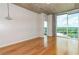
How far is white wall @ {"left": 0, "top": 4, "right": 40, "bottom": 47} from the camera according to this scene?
4.23m

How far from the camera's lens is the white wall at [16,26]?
4.23 meters

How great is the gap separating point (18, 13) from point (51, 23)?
371cm

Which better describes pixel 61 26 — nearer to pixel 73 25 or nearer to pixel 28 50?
pixel 73 25

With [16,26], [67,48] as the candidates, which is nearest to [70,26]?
[67,48]

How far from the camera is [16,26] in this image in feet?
16.6

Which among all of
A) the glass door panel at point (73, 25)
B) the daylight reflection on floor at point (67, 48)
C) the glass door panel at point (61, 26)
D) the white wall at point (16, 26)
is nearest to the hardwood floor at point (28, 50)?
the daylight reflection on floor at point (67, 48)

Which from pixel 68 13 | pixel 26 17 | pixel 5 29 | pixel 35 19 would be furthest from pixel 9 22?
pixel 68 13

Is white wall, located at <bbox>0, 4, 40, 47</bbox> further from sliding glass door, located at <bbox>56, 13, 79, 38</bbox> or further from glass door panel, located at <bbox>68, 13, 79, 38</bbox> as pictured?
glass door panel, located at <bbox>68, 13, 79, 38</bbox>

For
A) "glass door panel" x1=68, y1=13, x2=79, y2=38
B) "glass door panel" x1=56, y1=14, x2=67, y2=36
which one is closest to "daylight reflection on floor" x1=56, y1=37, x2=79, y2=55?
"glass door panel" x1=68, y1=13, x2=79, y2=38

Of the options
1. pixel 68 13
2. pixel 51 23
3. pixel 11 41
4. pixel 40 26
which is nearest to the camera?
pixel 11 41

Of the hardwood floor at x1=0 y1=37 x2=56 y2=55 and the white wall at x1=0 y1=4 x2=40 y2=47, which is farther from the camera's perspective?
the white wall at x1=0 y1=4 x2=40 y2=47

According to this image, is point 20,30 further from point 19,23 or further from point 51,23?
point 51,23

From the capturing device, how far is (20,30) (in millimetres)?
5473

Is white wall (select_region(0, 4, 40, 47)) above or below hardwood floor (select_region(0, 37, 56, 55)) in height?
above
